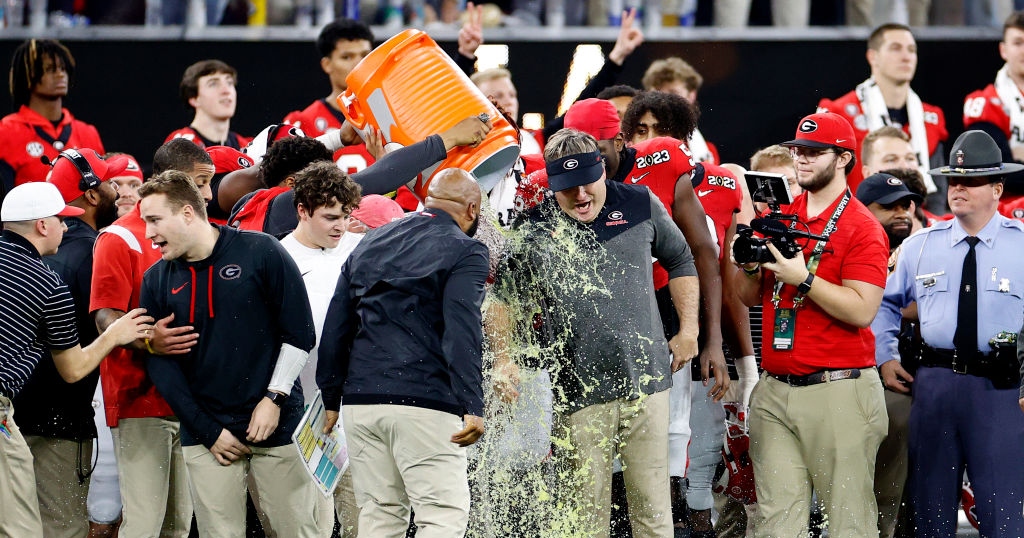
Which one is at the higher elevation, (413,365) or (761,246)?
(761,246)

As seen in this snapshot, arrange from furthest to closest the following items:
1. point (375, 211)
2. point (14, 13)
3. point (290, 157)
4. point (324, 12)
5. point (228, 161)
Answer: point (324, 12)
point (14, 13)
point (228, 161)
point (290, 157)
point (375, 211)

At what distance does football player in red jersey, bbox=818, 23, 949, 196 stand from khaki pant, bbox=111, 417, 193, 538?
17.7ft

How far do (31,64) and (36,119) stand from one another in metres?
0.35

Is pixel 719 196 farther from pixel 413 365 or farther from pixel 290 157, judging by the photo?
pixel 413 365

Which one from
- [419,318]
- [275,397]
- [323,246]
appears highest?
[323,246]

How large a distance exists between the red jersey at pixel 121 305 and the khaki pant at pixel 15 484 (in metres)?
0.48

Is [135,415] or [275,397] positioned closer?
[275,397]

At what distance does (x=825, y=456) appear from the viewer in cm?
585

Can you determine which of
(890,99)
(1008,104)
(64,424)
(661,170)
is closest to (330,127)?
(661,170)

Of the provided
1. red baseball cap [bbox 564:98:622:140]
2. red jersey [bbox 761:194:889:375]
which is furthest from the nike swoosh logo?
red jersey [bbox 761:194:889:375]

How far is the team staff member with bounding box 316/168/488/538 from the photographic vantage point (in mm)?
5258

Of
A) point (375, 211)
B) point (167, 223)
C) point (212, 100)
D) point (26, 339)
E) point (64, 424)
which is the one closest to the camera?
point (167, 223)

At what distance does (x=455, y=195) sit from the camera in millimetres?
5453

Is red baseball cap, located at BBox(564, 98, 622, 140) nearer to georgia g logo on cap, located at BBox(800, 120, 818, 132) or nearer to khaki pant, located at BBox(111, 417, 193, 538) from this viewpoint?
georgia g logo on cap, located at BBox(800, 120, 818, 132)
